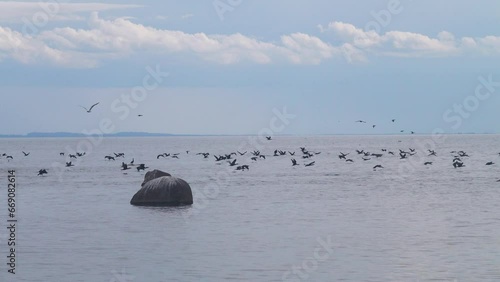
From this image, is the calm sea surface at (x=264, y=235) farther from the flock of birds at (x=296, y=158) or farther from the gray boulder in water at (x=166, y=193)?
the flock of birds at (x=296, y=158)

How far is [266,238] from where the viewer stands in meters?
28.4

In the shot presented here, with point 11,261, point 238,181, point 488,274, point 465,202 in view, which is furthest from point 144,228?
point 238,181

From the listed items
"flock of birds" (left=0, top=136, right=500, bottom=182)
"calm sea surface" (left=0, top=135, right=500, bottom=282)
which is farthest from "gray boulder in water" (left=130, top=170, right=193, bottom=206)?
"flock of birds" (left=0, top=136, right=500, bottom=182)

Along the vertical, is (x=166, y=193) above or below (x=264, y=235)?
above

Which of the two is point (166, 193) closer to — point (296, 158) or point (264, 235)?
point (264, 235)

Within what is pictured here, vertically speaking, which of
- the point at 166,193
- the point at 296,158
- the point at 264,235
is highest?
the point at 296,158

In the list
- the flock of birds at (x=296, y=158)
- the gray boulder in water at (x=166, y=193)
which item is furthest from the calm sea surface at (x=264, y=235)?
the flock of birds at (x=296, y=158)

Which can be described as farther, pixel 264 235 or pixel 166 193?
pixel 166 193

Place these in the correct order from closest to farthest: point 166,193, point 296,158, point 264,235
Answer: point 264,235, point 166,193, point 296,158

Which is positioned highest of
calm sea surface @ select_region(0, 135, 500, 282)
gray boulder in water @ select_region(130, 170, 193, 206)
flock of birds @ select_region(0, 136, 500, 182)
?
flock of birds @ select_region(0, 136, 500, 182)

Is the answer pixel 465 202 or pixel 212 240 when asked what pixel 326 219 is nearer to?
pixel 212 240

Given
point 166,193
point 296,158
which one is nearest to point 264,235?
point 166,193

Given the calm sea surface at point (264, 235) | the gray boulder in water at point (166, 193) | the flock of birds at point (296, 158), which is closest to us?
the calm sea surface at point (264, 235)

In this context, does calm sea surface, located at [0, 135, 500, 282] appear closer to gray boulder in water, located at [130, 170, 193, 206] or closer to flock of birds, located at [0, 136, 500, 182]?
gray boulder in water, located at [130, 170, 193, 206]
